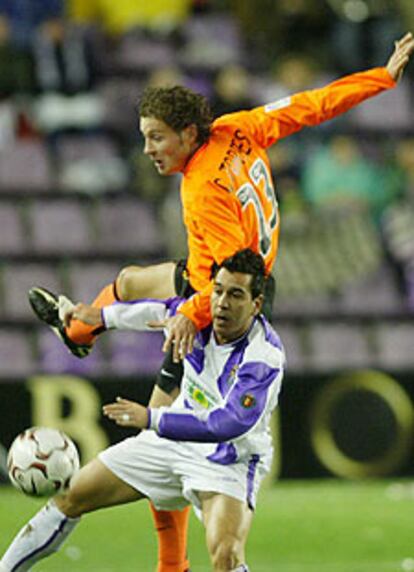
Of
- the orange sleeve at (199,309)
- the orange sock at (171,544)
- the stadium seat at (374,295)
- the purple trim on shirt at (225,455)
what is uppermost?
the orange sleeve at (199,309)

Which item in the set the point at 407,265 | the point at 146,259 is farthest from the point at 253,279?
the point at 407,265

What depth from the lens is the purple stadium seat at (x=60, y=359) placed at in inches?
433

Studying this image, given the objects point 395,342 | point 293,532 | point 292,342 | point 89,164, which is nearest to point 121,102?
point 89,164

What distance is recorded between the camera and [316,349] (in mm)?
11719

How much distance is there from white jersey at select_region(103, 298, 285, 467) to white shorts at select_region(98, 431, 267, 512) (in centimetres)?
3

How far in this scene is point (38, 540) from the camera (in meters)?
6.30

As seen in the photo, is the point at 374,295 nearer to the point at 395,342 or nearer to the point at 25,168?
the point at 395,342

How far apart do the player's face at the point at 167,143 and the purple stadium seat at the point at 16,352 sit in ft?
15.3

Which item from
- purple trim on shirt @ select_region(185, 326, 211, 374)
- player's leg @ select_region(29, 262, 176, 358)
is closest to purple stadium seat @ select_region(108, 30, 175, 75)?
player's leg @ select_region(29, 262, 176, 358)

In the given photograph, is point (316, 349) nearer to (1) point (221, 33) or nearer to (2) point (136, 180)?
(2) point (136, 180)

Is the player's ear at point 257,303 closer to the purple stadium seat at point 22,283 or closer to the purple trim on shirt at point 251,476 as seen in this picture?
the purple trim on shirt at point 251,476

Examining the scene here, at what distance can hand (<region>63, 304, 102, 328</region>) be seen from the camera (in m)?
6.66

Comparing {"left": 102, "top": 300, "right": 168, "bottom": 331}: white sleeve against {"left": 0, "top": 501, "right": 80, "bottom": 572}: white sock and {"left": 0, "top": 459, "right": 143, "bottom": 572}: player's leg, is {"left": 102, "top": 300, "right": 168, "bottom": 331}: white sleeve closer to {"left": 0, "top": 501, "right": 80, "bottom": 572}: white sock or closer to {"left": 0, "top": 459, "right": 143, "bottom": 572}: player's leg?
{"left": 0, "top": 459, "right": 143, "bottom": 572}: player's leg

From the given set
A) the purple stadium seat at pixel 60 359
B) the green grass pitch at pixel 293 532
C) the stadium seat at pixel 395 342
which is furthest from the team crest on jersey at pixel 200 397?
the stadium seat at pixel 395 342
